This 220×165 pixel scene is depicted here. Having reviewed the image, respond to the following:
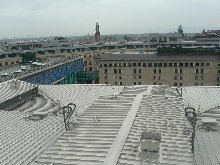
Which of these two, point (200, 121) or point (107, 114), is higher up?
point (107, 114)

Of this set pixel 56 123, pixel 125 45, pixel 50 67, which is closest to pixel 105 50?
pixel 125 45

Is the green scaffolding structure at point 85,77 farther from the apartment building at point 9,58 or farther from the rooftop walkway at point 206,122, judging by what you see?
the rooftop walkway at point 206,122

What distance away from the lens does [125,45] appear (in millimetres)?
184750

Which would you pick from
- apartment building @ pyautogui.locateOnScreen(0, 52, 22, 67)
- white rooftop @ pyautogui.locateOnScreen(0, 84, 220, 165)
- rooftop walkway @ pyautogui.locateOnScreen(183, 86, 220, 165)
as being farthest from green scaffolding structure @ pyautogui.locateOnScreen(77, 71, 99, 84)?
white rooftop @ pyautogui.locateOnScreen(0, 84, 220, 165)

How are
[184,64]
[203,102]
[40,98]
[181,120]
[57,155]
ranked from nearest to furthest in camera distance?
[57,155] < [181,120] < [203,102] < [40,98] < [184,64]

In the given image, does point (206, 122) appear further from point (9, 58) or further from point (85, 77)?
point (9, 58)

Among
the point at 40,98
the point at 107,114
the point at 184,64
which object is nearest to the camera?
→ the point at 107,114

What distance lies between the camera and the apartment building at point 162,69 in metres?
112

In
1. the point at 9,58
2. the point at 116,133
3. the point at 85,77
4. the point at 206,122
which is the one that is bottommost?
the point at 85,77

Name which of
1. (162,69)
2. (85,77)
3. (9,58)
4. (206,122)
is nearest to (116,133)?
(206,122)

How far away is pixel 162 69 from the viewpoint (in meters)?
114

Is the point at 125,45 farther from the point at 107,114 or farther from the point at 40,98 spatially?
the point at 107,114

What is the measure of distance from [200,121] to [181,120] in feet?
31.9

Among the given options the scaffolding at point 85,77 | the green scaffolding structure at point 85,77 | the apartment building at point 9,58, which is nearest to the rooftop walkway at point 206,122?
the scaffolding at point 85,77
